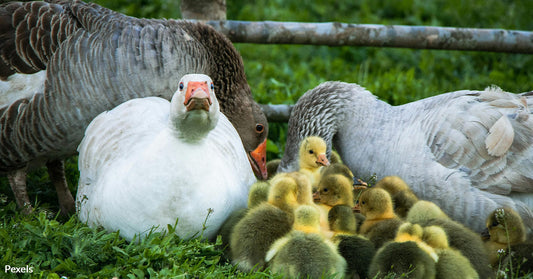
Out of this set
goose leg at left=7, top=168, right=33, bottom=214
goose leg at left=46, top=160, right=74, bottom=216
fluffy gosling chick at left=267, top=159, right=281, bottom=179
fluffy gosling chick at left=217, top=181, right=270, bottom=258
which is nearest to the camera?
fluffy gosling chick at left=217, top=181, right=270, bottom=258

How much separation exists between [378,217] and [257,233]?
973mm

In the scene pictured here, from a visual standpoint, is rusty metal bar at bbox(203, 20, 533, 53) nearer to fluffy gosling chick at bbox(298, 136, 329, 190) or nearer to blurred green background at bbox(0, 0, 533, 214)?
blurred green background at bbox(0, 0, 533, 214)

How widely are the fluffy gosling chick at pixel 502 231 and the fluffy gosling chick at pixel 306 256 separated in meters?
1.26

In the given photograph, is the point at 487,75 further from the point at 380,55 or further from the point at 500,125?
the point at 500,125

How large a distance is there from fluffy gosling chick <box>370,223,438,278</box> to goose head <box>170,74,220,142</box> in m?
1.42

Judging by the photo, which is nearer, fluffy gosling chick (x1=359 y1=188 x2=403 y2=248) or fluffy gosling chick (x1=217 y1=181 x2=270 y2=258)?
fluffy gosling chick (x1=359 y1=188 x2=403 y2=248)

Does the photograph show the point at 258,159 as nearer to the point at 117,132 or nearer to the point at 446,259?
the point at 117,132

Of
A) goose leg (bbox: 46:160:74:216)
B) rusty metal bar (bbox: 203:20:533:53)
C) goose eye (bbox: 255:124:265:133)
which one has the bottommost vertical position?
goose leg (bbox: 46:160:74:216)

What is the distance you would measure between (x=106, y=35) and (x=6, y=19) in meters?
0.93

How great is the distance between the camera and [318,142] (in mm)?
5410

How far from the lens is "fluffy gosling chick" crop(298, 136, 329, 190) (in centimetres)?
538

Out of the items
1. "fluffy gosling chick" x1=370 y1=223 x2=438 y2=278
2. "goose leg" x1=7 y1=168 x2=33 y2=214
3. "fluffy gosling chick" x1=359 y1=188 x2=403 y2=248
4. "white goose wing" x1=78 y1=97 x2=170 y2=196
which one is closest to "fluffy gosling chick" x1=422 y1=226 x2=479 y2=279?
"fluffy gosling chick" x1=370 y1=223 x2=438 y2=278

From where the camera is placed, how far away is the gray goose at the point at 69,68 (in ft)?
17.5

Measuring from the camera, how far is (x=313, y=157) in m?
5.45
